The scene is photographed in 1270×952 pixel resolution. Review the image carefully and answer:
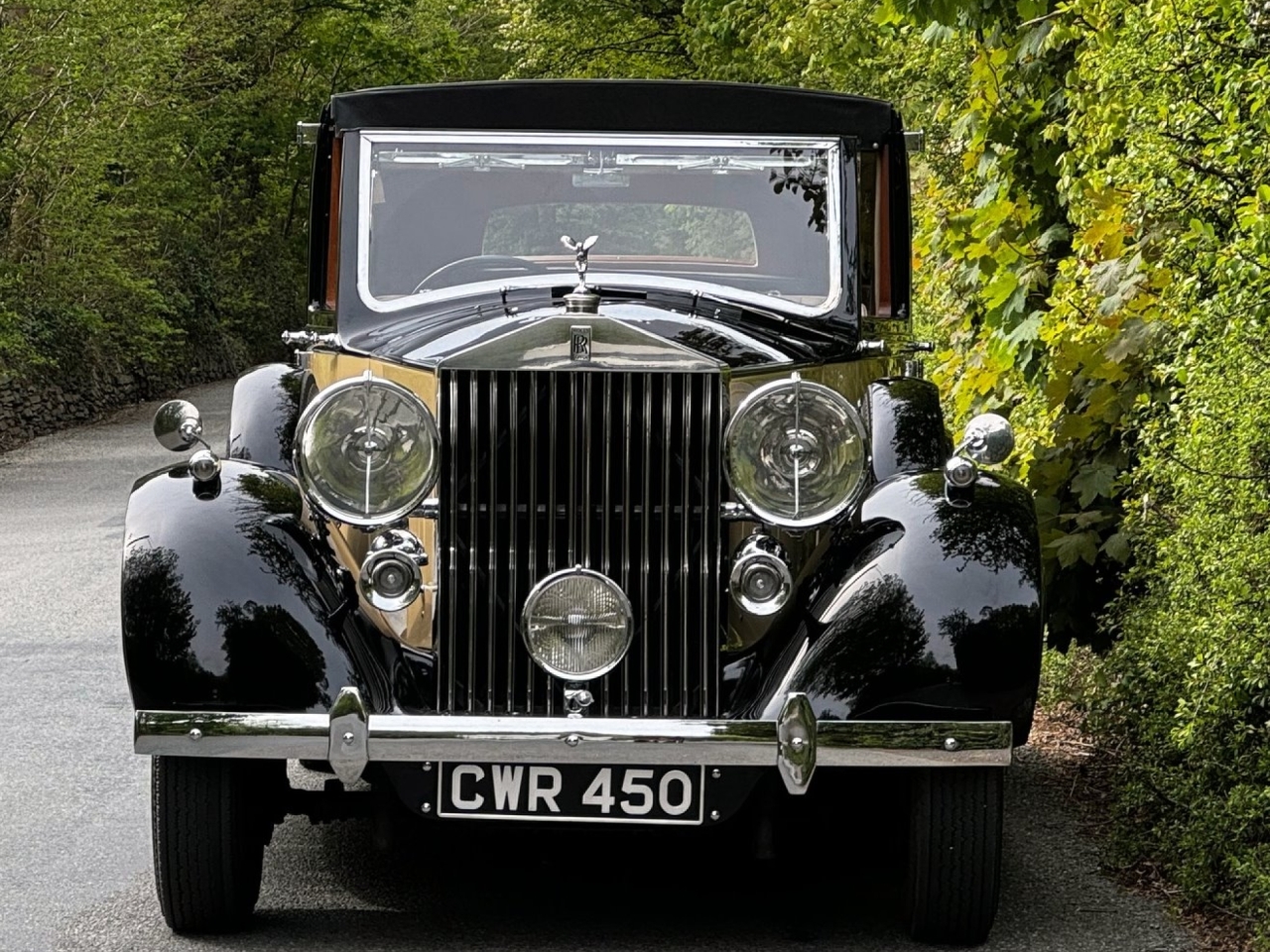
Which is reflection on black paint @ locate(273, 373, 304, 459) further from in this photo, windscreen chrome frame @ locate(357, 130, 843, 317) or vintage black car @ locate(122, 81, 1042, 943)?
vintage black car @ locate(122, 81, 1042, 943)

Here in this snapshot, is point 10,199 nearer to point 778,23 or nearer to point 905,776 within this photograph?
point 778,23

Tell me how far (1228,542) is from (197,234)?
2817cm

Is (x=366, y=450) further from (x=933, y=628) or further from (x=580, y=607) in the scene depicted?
(x=933, y=628)

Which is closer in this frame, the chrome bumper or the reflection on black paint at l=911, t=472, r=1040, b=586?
the chrome bumper

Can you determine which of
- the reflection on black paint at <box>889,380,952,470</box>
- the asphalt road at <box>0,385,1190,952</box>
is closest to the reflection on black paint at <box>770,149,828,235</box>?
the reflection on black paint at <box>889,380,952,470</box>

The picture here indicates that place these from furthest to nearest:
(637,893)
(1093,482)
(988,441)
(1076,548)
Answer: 1. (1093,482)
2. (1076,548)
3. (637,893)
4. (988,441)

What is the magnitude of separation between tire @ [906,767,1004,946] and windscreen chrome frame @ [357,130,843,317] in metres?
1.56

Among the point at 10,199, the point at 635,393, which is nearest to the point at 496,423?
the point at 635,393

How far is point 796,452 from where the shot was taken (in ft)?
15.1

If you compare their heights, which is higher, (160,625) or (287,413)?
(287,413)

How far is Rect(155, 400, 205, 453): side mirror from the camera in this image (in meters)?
5.21

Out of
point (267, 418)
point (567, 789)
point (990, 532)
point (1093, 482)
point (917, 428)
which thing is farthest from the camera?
point (1093, 482)

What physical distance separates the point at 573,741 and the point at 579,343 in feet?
3.12

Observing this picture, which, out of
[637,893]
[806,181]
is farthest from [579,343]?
[637,893]
